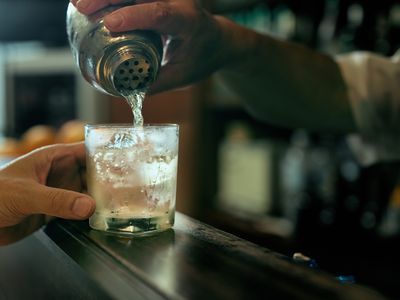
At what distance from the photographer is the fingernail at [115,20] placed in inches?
31.0

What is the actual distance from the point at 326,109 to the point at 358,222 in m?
0.81

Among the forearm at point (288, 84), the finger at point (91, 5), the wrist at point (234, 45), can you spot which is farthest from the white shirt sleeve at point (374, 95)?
the finger at point (91, 5)

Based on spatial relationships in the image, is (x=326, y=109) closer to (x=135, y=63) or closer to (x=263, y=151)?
(x=135, y=63)

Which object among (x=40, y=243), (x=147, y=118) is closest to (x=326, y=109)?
(x=40, y=243)

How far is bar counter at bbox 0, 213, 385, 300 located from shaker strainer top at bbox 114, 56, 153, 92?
204 millimetres

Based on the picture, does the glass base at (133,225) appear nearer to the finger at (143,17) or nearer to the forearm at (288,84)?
the finger at (143,17)

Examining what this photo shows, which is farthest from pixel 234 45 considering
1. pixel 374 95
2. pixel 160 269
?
pixel 160 269

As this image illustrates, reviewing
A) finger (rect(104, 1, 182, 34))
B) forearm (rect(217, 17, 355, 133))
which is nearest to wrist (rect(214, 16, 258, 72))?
forearm (rect(217, 17, 355, 133))

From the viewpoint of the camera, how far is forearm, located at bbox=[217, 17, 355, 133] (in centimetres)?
131

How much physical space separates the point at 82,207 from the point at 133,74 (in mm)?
203

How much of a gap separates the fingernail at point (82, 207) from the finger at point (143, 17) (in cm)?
23

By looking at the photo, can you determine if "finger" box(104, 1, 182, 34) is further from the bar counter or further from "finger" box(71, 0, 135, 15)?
the bar counter

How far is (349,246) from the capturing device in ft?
7.27

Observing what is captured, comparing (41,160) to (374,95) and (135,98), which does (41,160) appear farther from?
(374,95)
